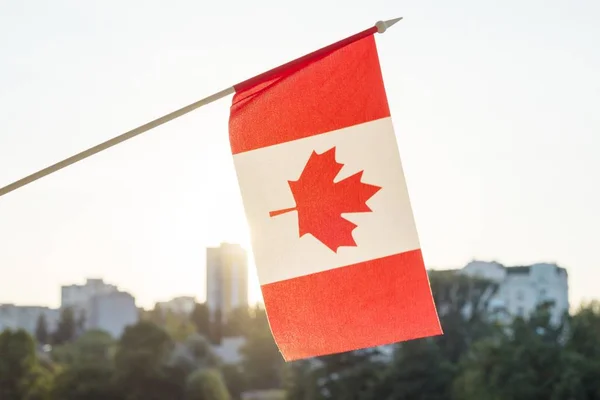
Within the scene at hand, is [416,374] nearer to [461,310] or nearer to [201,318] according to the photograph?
[461,310]

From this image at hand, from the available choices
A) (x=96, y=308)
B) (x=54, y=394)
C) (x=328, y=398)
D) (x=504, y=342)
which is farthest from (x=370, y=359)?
(x=96, y=308)

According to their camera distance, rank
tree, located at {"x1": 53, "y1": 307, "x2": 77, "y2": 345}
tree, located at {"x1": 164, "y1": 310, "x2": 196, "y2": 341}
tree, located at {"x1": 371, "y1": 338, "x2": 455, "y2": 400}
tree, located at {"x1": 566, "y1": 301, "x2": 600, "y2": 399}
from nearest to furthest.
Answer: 1. tree, located at {"x1": 566, "y1": 301, "x2": 600, "y2": 399}
2. tree, located at {"x1": 371, "y1": 338, "x2": 455, "y2": 400}
3. tree, located at {"x1": 164, "y1": 310, "x2": 196, "y2": 341}
4. tree, located at {"x1": 53, "y1": 307, "x2": 77, "y2": 345}

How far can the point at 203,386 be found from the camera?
3883 inches

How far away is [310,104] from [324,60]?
239 millimetres

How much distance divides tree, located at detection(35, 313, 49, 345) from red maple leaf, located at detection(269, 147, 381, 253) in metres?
159

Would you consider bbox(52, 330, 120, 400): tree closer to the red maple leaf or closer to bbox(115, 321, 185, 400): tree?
bbox(115, 321, 185, 400): tree

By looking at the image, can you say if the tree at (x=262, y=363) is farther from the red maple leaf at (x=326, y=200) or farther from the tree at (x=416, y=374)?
the red maple leaf at (x=326, y=200)

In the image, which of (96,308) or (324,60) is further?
(96,308)

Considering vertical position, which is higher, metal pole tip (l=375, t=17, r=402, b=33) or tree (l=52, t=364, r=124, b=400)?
tree (l=52, t=364, r=124, b=400)

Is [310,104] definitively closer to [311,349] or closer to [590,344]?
[311,349]

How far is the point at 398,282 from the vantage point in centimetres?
806

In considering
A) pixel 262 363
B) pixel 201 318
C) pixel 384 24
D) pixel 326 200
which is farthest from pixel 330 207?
pixel 201 318

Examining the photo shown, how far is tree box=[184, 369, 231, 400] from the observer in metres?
97.5

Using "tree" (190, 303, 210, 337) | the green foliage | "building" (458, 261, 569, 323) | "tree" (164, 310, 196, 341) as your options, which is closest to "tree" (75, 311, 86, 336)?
"tree" (164, 310, 196, 341)
